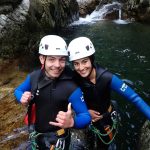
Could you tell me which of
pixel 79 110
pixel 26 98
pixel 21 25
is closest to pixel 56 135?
pixel 79 110

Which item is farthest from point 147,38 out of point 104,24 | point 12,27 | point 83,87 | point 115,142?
point 83,87

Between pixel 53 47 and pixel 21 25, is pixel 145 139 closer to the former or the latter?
pixel 53 47

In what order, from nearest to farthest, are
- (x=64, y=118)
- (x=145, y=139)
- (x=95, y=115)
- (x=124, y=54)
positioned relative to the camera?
1. (x=64, y=118)
2. (x=95, y=115)
3. (x=145, y=139)
4. (x=124, y=54)

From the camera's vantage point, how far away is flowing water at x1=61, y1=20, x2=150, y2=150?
8.22 m

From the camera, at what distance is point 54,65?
15.2ft

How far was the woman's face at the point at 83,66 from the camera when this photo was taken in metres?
5.09

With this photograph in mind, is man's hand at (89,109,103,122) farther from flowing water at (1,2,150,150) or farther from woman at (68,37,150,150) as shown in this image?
flowing water at (1,2,150,150)

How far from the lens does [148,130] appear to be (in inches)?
262

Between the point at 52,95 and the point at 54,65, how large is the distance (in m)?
0.46

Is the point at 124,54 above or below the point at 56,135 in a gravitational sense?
below

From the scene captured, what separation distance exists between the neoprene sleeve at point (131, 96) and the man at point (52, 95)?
82 centimetres

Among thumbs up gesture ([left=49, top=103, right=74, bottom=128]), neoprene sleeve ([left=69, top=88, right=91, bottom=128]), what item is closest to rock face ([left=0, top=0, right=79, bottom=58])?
neoprene sleeve ([left=69, top=88, right=91, bottom=128])

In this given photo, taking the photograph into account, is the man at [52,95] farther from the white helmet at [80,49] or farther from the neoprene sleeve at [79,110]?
the white helmet at [80,49]

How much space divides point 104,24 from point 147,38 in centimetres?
504
